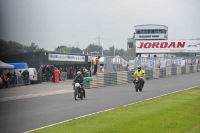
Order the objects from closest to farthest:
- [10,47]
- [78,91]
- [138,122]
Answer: [10,47]
[138,122]
[78,91]

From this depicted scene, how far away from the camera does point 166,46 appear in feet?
249

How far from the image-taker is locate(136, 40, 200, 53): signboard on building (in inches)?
Result: 2899

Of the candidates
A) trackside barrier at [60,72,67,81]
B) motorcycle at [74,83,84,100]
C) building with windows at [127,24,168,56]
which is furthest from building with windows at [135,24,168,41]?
motorcycle at [74,83,84,100]

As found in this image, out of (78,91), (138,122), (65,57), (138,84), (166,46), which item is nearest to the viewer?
(138,122)

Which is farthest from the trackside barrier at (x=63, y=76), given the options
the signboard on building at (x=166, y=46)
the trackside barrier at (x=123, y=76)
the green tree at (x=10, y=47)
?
the green tree at (x=10, y=47)

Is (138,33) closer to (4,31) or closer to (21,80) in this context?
(21,80)

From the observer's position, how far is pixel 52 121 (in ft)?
43.5

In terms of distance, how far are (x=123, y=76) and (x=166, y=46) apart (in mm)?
38509

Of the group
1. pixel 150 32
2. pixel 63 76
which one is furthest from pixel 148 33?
pixel 63 76

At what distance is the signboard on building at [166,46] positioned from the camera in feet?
242

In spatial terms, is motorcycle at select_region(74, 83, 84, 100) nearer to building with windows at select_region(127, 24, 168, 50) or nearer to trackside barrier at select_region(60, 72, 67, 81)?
trackside barrier at select_region(60, 72, 67, 81)

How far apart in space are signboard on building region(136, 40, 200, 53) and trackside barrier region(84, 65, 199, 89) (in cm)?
1578

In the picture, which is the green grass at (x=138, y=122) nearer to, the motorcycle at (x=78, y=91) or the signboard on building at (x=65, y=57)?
the motorcycle at (x=78, y=91)

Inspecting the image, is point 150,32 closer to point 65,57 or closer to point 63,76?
point 65,57
